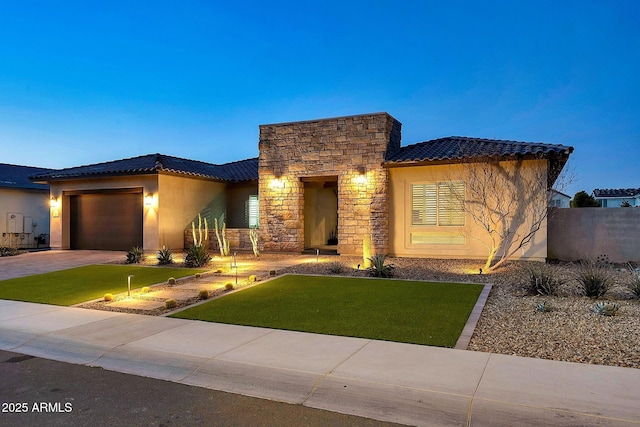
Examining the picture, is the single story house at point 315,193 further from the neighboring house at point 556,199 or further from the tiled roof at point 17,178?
the tiled roof at point 17,178

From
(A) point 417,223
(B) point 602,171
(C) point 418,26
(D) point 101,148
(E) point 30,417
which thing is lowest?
(E) point 30,417

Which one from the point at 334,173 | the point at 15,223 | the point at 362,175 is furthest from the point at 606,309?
the point at 15,223

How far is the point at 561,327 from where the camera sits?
20.7 feet

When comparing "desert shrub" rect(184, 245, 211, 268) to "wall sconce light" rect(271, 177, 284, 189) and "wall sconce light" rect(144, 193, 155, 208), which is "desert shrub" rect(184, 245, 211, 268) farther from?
"wall sconce light" rect(144, 193, 155, 208)

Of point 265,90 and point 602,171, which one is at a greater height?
point 265,90

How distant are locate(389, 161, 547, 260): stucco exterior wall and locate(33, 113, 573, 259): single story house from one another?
Result: 0.12ft

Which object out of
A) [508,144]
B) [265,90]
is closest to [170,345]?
[508,144]

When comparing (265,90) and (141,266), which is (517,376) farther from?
(265,90)

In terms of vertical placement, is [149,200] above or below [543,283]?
above

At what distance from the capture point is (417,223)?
1552 cm

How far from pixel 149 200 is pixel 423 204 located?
36.4 feet

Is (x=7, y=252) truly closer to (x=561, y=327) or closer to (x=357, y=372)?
(x=357, y=372)

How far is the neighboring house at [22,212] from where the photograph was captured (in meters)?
22.0

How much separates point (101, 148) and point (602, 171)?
59560 millimetres
